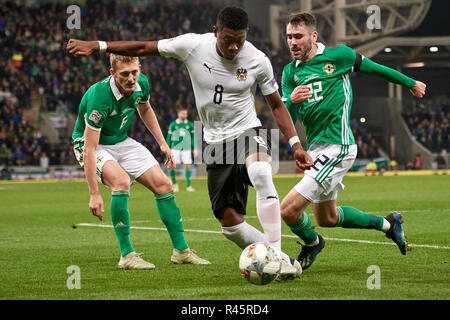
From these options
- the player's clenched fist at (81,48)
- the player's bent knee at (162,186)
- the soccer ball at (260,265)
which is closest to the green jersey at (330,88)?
the player's bent knee at (162,186)

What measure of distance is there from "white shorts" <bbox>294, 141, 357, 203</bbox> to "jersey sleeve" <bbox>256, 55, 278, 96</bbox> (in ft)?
3.40

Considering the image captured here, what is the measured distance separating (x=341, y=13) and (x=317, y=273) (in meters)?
29.7

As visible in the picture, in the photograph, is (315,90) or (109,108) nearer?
(315,90)

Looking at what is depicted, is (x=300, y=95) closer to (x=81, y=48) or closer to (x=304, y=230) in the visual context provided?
(x=304, y=230)

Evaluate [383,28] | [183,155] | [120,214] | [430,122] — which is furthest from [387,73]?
[430,122]

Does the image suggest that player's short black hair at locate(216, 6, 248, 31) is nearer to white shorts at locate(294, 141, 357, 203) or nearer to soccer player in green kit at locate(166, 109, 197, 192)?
white shorts at locate(294, 141, 357, 203)

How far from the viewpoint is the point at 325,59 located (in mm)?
7145

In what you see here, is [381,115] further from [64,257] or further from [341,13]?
[64,257]

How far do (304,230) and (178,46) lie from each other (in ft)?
6.92

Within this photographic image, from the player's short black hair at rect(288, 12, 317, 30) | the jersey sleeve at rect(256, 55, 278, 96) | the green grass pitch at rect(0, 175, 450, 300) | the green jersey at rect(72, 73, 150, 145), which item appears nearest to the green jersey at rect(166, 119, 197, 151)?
the green grass pitch at rect(0, 175, 450, 300)

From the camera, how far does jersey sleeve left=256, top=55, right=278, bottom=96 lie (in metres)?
6.08

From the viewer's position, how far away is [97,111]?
7102mm

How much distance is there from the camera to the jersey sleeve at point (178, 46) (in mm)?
5910

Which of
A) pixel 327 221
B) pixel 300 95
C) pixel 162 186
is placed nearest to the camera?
pixel 300 95
